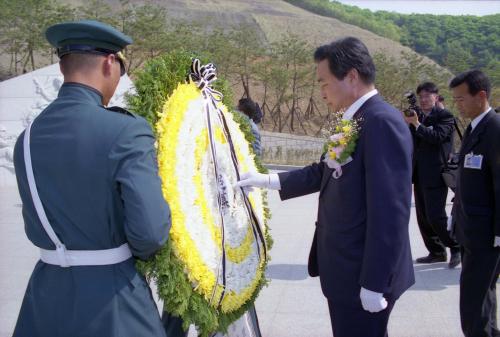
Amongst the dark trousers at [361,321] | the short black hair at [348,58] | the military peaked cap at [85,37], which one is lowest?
the dark trousers at [361,321]

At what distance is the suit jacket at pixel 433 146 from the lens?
507 cm

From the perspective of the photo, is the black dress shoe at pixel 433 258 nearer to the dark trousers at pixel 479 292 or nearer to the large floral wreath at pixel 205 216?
the dark trousers at pixel 479 292

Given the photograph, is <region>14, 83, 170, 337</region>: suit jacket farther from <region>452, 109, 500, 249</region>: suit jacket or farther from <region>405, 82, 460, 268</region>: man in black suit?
<region>405, 82, 460, 268</region>: man in black suit

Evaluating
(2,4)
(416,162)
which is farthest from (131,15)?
(416,162)

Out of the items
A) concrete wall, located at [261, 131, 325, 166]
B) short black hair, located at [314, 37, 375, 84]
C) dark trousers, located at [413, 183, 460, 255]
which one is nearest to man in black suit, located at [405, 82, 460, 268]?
dark trousers, located at [413, 183, 460, 255]

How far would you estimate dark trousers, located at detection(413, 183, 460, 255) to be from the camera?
5100 millimetres

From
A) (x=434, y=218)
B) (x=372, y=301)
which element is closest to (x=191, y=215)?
(x=372, y=301)

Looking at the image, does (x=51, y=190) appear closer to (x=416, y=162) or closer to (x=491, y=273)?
(x=491, y=273)

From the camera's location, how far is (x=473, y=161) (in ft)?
10.7

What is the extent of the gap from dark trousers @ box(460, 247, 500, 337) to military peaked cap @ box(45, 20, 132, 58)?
2.41 meters

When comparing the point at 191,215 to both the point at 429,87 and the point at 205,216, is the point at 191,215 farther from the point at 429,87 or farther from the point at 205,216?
the point at 429,87

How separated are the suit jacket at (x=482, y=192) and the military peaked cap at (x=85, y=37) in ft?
7.71

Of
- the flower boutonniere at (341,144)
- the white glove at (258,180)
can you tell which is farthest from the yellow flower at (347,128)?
the white glove at (258,180)

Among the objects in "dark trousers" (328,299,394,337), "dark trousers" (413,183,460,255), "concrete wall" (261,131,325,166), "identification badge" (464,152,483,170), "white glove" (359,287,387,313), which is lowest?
"concrete wall" (261,131,325,166)
